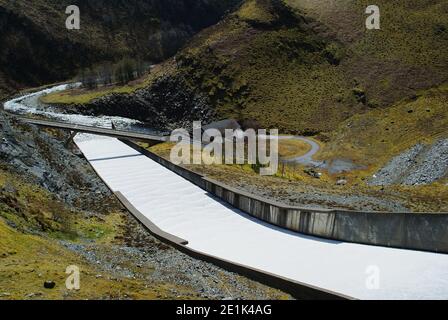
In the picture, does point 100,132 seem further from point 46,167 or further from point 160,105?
point 160,105

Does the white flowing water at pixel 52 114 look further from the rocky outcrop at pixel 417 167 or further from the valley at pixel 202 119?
the rocky outcrop at pixel 417 167

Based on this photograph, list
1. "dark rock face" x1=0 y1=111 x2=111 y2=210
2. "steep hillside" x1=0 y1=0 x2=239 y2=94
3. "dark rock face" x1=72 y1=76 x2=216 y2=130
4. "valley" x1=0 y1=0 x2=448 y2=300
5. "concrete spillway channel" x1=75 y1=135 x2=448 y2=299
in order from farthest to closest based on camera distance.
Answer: "steep hillside" x1=0 y1=0 x2=239 y2=94 < "dark rock face" x1=72 y1=76 x2=216 y2=130 < "dark rock face" x1=0 y1=111 x2=111 y2=210 < "valley" x1=0 y1=0 x2=448 y2=300 < "concrete spillway channel" x1=75 y1=135 x2=448 y2=299

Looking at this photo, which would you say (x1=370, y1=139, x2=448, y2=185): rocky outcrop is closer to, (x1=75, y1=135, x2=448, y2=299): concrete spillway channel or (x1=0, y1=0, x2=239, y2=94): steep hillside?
(x1=75, y1=135, x2=448, y2=299): concrete spillway channel

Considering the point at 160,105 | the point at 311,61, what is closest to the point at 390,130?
the point at 311,61

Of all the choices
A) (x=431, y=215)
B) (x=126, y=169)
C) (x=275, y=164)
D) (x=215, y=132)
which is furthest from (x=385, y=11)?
(x=431, y=215)

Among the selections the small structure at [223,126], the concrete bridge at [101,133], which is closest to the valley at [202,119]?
the concrete bridge at [101,133]

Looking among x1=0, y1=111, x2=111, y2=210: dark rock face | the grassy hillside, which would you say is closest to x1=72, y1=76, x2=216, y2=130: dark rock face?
the grassy hillside
